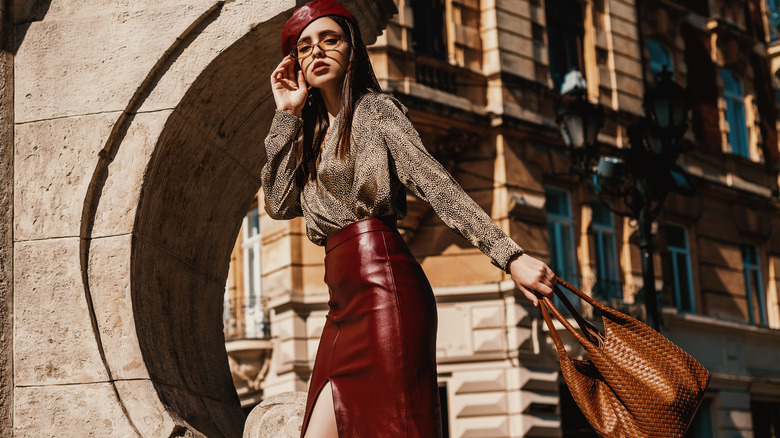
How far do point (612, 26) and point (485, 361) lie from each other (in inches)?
308

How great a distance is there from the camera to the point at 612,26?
21172 mm

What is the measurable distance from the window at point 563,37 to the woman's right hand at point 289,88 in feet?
56.3

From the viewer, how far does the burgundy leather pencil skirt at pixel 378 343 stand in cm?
288

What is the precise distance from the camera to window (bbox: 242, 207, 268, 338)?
17.9m

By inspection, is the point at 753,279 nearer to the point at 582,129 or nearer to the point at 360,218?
the point at 582,129

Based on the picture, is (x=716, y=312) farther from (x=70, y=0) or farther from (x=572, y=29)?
(x=70, y=0)

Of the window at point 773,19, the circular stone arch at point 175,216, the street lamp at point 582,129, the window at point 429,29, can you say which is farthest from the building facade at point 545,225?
the circular stone arch at point 175,216

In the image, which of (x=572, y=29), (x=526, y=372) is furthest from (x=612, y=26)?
(x=526, y=372)

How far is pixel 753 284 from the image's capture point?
2311 centimetres

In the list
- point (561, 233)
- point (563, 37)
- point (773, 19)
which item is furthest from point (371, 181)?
point (773, 19)

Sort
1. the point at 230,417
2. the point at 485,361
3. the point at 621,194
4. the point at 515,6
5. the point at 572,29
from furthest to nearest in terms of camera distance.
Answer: the point at 572,29 < the point at 515,6 < the point at 485,361 < the point at 621,194 < the point at 230,417

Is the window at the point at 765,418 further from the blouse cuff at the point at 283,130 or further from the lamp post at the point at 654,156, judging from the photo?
the blouse cuff at the point at 283,130

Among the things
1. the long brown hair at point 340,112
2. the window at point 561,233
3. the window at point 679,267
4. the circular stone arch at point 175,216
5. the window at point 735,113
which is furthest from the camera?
the window at point 735,113

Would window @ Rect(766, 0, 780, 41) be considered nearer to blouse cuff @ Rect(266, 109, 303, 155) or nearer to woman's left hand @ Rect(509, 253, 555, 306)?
blouse cuff @ Rect(266, 109, 303, 155)
